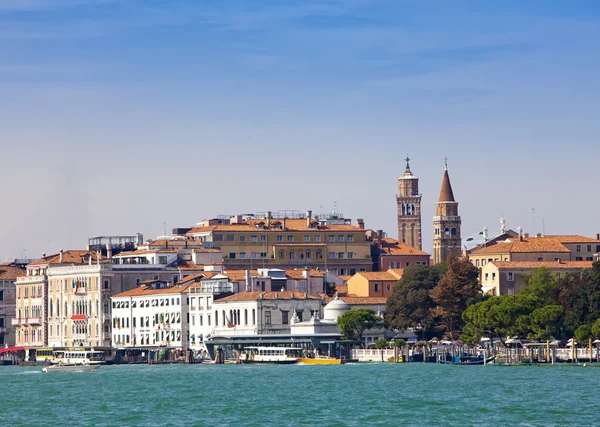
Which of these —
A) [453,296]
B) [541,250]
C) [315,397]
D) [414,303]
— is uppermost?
[541,250]

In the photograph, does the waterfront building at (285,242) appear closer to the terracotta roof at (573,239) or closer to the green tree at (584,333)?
the terracotta roof at (573,239)

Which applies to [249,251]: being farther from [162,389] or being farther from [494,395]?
[494,395]

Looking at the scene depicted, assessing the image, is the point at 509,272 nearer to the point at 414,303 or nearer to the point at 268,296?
the point at 414,303

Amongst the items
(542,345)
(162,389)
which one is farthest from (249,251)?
(162,389)

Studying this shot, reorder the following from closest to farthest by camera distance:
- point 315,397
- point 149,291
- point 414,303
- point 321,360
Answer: point 315,397, point 321,360, point 414,303, point 149,291

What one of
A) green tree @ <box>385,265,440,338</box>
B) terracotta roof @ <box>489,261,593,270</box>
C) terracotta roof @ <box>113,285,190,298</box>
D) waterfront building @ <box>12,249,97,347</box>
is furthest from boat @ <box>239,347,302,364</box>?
waterfront building @ <box>12,249,97,347</box>

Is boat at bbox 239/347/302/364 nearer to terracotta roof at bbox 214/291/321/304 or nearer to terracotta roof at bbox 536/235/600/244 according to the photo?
terracotta roof at bbox 214/291/321/304

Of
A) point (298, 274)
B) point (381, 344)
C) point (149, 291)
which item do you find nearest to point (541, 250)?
point (298, 274)
